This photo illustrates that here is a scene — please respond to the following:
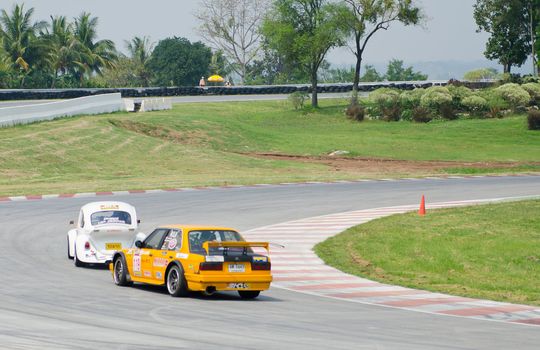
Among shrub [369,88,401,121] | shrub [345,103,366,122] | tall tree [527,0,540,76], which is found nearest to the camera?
shrub [369,88,401,121]

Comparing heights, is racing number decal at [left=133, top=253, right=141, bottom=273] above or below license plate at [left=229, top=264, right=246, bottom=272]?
below

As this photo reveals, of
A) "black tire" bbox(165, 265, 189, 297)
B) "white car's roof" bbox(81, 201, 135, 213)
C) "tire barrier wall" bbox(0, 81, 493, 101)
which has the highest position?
"tire barrier wall" bbox(0, 81, 493, 101)

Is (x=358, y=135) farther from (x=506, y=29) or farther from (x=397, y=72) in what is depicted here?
(x=397, y=72)

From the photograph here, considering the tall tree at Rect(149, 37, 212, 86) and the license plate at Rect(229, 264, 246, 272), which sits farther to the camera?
the tall tree at Rect(149, 37, 212, 86)

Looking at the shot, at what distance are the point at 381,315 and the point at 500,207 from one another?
19.1 metres

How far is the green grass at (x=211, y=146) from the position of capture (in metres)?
50.1

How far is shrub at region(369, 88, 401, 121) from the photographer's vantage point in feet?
263

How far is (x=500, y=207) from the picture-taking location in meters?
35.6

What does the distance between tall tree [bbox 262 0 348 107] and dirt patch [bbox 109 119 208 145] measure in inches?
900

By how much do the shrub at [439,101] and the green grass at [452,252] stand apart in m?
44.6

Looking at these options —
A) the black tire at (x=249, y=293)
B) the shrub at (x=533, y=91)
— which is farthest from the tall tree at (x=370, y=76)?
the black tire at (x=249, y=293)

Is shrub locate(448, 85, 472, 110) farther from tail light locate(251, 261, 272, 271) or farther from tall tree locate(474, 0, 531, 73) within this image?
tail light locate(251, 261, 272, 271)

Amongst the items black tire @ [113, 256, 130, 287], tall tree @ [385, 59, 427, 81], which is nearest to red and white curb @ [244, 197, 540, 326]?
black tire @ [113, 256, 130, 287]

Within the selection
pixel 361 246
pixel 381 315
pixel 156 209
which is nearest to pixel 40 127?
pixel 156 209
